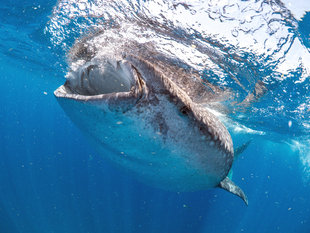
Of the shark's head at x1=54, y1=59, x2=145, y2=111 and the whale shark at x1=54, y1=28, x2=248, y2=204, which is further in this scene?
the whale shark at x1=54, y1=28, x2=248, y2=204

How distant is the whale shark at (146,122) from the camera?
6.38 feet

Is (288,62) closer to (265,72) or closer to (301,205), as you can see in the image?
(265,72)

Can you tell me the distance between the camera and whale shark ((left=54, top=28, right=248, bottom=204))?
1.95 metres

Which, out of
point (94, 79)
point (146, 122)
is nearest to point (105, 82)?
point (94, 79)

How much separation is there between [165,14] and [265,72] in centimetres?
377

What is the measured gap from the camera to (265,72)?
6.29 metres

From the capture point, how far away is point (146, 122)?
202cm

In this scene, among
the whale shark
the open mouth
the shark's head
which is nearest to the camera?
the shark's head

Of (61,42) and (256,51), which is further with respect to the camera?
(61,42)

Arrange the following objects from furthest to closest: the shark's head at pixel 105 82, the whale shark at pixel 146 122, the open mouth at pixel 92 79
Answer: the open mouth at pixel 92 79
the whale shark at pixel 146 122
the shark's head at pixel 105 82

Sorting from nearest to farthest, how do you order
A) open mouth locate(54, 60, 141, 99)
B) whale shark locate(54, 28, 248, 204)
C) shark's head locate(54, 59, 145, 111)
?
shark's head locate(54, 59, 145, 111) → whale shark locate(54, 28, 248, 204) → open mouth locate(54, 60, 141, 99)

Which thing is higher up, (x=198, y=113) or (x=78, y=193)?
(x=198, y=113)

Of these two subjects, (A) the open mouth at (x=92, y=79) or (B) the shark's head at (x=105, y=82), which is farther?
(A) the open mouth at (x=92, y=79)

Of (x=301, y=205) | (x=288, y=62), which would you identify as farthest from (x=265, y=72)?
(x=301, y=205)
